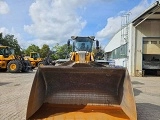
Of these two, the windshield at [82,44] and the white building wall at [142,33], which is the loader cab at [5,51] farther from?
the windshield at [82,44]

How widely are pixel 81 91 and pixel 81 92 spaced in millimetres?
23

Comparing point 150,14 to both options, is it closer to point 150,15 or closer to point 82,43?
point 150,15

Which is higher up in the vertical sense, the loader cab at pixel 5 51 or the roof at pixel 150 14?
the roof at pixel 150 14

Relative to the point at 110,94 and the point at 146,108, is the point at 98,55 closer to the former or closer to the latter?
the point at 146,108

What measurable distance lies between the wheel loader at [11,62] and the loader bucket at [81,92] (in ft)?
58.9

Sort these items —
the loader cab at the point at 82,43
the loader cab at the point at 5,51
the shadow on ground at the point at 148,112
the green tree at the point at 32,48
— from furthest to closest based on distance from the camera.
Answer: the green tree at the point at 32,48 → the loader cab at the point at 5,51 → the loader cab at the point at 82,43 → the shadow on ground at the point at 148,112

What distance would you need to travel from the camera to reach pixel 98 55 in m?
14.3

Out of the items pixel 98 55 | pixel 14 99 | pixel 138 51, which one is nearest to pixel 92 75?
pixel 14 99

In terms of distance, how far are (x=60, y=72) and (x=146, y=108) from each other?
2934mm

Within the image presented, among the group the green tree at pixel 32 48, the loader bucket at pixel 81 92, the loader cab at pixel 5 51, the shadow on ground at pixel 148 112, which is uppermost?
the green tree at pixel 32 48

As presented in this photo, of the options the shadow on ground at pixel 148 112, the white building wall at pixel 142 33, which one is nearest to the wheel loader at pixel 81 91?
the shadow on ground at pixel 148 112

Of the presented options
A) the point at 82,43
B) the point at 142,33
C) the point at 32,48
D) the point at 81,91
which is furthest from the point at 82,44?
the point at 32,48

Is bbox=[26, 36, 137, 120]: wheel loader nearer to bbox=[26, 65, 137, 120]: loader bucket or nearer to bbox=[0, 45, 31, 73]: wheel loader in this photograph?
bbox=[26, 65, 137, 120]: loader bucket

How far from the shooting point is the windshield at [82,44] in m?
13.2
